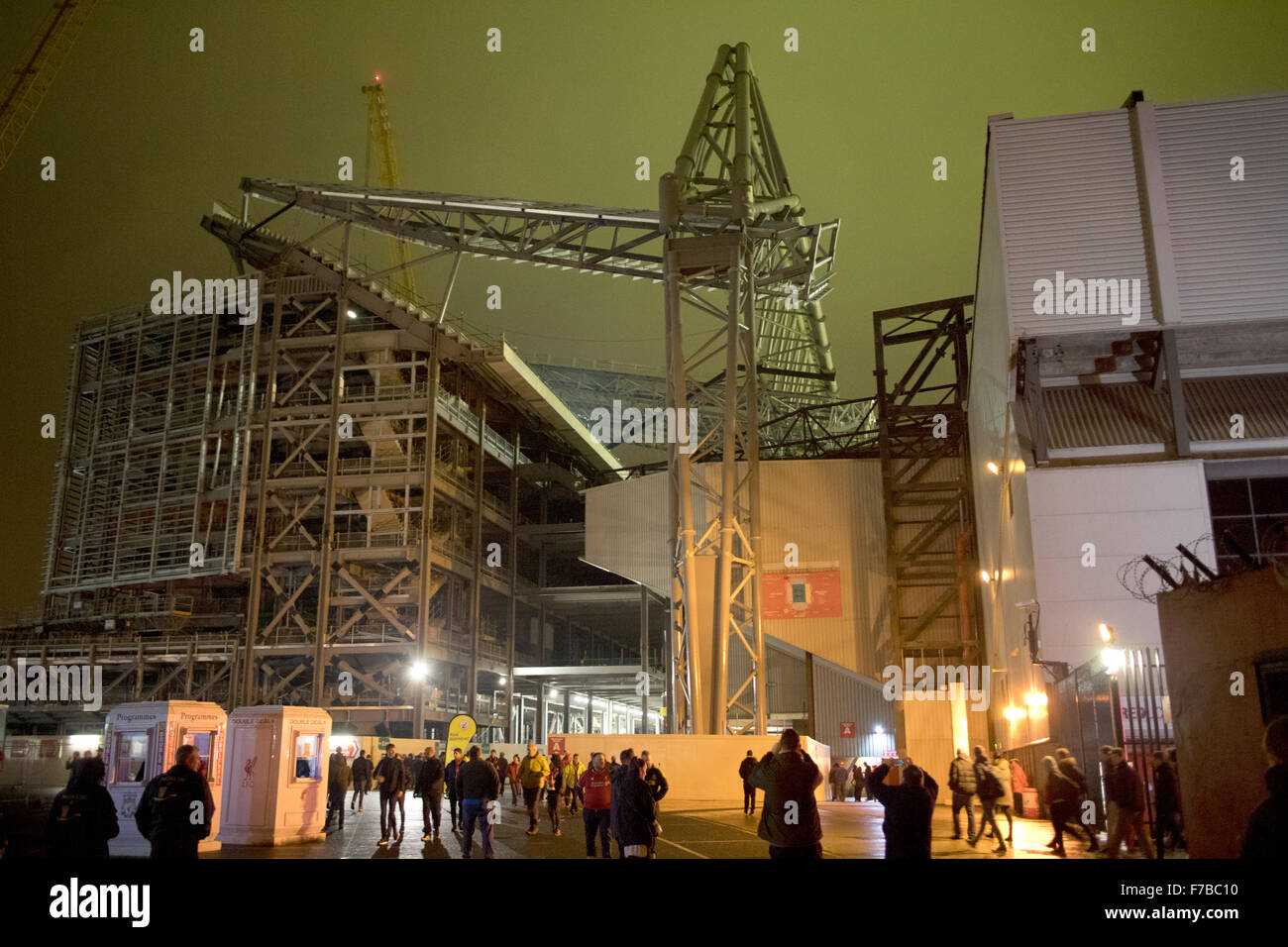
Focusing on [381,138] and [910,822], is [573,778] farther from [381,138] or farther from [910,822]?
[381,138]

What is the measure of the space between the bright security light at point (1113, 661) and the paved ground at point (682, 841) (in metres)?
2.60

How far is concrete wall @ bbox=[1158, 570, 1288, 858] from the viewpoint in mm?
9422

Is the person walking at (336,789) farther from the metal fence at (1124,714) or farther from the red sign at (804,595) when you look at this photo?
the red sign at (804,595)

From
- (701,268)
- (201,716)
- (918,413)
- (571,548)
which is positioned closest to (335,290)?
(571,548)

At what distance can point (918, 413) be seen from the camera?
38875mm

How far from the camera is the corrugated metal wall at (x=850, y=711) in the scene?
39344 millimetres

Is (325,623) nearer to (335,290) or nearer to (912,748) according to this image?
(335,290)

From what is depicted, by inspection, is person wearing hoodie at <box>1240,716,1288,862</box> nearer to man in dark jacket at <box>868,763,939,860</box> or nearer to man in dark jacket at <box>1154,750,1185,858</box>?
man in dark jacket at <box>868,763,939,860</box>

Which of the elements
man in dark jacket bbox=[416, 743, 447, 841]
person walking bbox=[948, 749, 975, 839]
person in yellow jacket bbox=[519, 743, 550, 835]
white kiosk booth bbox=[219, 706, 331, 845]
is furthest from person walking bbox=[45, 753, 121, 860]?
person walking bbox=[948, 749, 975, 839]

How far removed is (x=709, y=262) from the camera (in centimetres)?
2988

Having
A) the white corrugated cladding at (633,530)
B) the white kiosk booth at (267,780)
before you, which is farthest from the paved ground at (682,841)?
the white corrugated cladding at (633,530)

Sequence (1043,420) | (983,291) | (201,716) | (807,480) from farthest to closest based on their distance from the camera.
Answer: (807,480), (983,291), (1043,420), (201,716)

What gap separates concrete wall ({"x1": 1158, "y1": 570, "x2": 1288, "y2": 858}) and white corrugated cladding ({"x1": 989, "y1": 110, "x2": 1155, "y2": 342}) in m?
12.1

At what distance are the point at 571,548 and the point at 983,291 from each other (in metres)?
37.4
